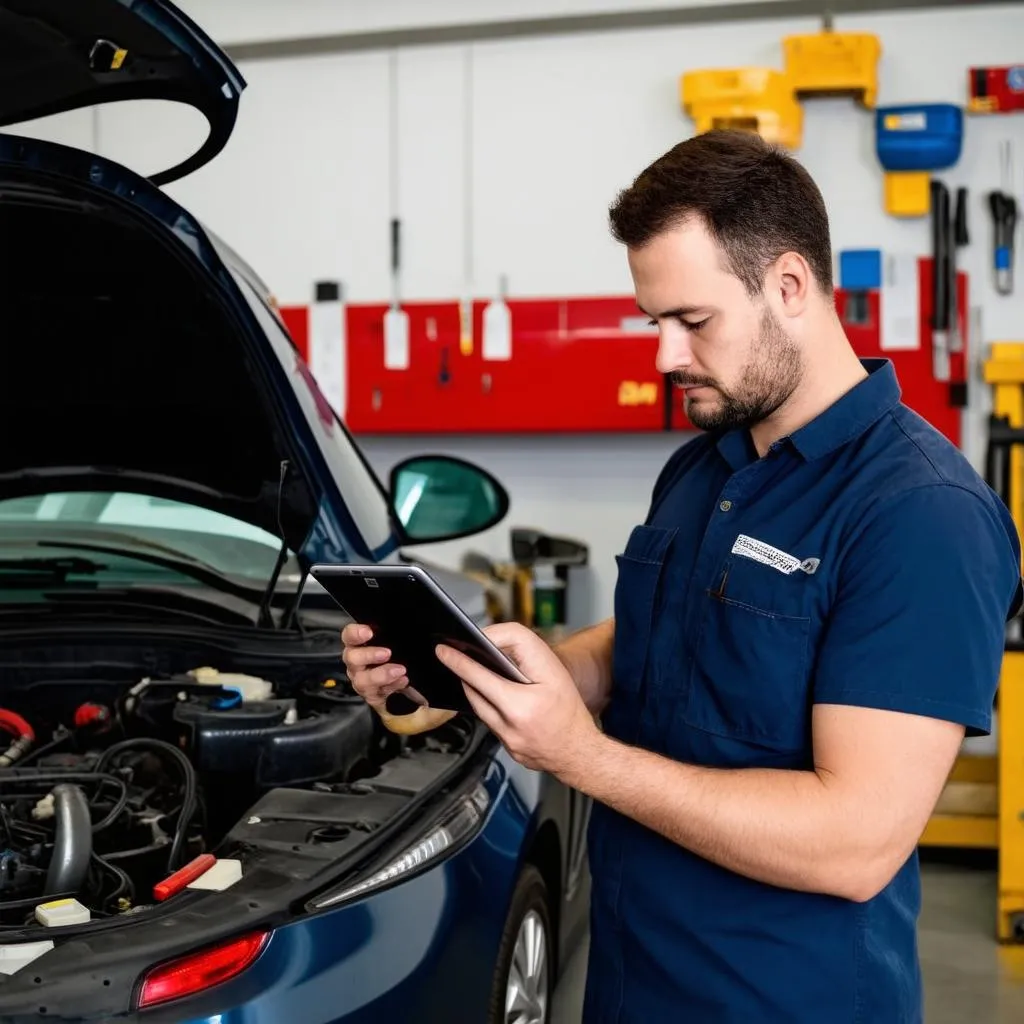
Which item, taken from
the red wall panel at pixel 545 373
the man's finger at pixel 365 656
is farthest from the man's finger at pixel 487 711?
the red wall panel at pixel 545 373

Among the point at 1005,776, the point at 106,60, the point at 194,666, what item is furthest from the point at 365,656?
the point at 1005,776

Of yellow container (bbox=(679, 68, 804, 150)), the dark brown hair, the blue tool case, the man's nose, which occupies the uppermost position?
yellow container (bbox=(679, 68, 804, 150))

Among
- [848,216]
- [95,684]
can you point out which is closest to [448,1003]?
[95,684]

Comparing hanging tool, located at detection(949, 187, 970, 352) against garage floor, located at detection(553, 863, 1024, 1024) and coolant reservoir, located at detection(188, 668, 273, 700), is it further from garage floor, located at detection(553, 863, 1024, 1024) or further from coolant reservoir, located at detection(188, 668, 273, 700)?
coolant reservoir, located at detection(188, 668, 273, 700)

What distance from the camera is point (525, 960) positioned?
6.95 feet

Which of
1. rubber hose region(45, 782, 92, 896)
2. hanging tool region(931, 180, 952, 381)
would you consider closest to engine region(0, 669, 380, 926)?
rubber hose region(45, 782, 92, 896)

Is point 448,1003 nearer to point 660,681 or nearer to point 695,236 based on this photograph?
point 660,681

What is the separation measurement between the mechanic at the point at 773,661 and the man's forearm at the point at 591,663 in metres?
0.15

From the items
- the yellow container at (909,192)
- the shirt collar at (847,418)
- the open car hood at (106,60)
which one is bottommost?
the shirt collar at (847,418)

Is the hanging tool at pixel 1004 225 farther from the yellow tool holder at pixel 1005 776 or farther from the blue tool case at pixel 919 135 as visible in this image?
the yellow tool holder at pixel 1005 776

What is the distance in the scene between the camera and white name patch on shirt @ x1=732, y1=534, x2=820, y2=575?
129 centimetres

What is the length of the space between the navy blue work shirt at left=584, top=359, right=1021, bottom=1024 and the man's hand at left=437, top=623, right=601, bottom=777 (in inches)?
7.7

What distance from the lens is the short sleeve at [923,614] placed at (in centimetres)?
117

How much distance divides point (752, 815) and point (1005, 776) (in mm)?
2847
